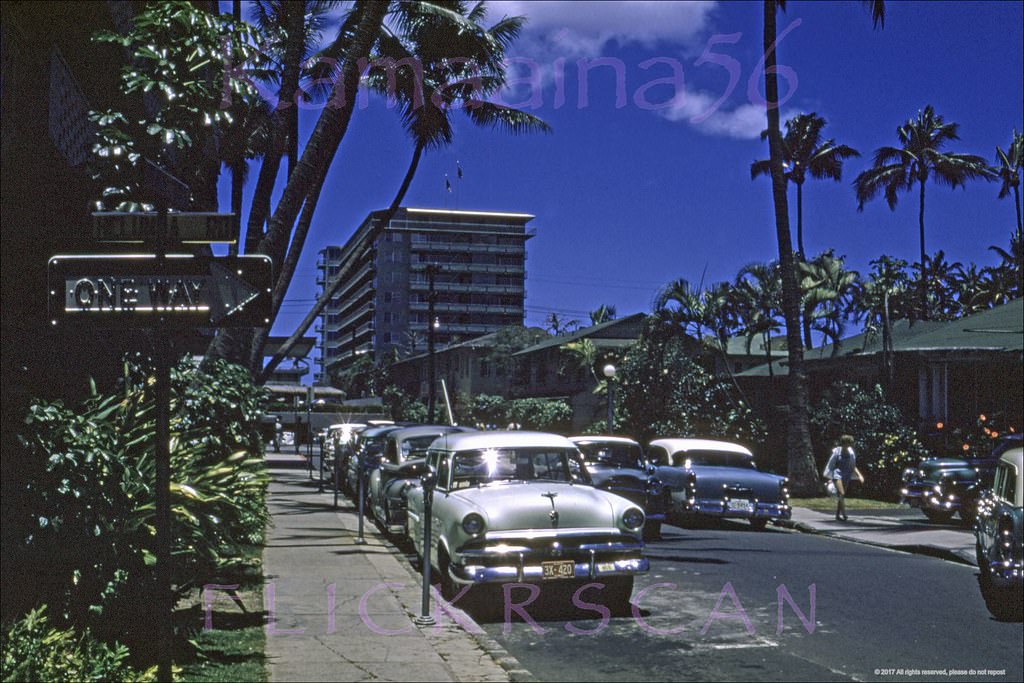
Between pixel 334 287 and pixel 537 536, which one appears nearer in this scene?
pixel 537 536

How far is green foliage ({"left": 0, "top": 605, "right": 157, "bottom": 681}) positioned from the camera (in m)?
6.01

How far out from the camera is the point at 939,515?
19.4 m

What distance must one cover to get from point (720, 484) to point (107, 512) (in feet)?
44.6

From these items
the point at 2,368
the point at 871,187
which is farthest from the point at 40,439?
the point at 871,187

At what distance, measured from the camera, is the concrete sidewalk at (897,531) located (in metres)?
16.2

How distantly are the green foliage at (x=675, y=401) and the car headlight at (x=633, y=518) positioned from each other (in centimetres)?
2138

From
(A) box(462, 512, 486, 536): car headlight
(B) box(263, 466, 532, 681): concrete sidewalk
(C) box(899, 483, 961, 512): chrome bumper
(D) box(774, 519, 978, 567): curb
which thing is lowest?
(D) box(774, 519, 978, 567): curb

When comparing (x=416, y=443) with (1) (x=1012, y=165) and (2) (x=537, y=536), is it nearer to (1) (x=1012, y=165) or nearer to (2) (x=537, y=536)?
(2) (x=537, y=536)

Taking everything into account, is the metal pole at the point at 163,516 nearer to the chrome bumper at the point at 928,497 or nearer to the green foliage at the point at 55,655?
the green foliage at the point at 55,655

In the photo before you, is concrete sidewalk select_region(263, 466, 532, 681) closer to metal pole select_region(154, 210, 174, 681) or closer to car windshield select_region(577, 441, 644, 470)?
metal pole select_region(154, 210, 174, 681)

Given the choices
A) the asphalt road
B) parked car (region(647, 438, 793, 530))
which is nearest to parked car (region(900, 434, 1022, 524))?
the asphalt road

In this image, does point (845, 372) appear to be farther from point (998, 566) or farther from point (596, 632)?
point (998, 566)

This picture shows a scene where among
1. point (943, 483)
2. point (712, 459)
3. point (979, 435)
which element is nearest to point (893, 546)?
point (943, 483)

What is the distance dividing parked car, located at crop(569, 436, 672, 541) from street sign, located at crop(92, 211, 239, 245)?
39.3 feet
